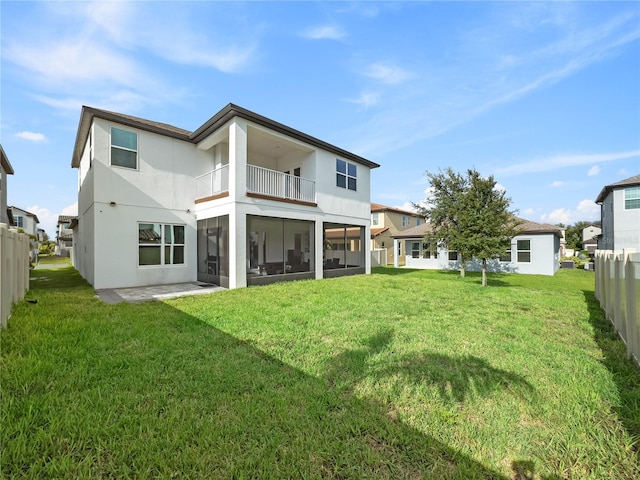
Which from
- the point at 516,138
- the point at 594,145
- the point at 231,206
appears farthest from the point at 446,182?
the point at 231,206

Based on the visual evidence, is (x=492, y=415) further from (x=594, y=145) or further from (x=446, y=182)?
(x=594, y=145)

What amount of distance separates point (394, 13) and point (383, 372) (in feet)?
34.0

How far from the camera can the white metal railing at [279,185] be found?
39.1ft

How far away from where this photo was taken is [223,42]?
9.02 meters

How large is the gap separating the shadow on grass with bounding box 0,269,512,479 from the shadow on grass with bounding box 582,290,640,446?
103 centimetres

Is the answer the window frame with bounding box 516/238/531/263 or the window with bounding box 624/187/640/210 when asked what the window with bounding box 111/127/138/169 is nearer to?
the window frame with bounding box 516/238/531/263

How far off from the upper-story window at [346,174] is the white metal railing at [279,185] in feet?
6.92

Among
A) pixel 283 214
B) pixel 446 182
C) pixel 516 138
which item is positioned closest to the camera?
pixel 283 214

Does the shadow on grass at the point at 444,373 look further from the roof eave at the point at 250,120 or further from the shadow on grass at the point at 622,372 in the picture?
the roof eave at the point at 250,120

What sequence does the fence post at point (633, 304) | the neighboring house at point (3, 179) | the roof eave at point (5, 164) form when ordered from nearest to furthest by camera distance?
the fence post at point (633, 304)
the roof eave at point (5, 164)
the neighboring house at point (3, 179)

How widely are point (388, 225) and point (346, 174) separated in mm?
17890

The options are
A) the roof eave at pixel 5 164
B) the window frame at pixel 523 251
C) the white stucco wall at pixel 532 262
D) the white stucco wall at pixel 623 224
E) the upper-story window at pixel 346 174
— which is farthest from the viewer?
the window frame at pixel 523 251

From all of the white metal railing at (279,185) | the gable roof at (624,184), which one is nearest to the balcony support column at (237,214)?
the white metal railing at (279,185)

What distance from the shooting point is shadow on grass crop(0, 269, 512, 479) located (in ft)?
7.03
